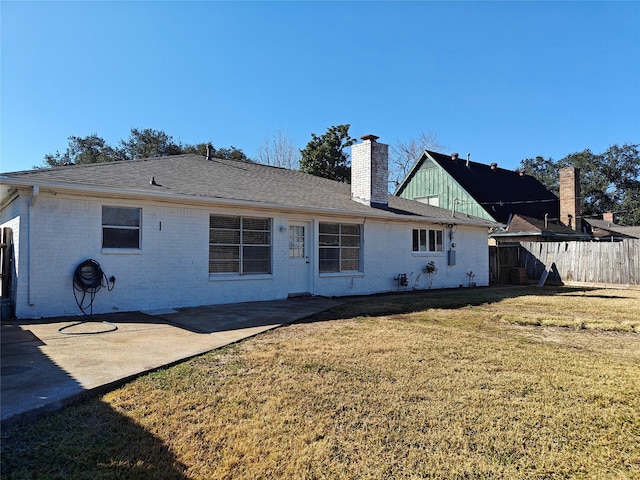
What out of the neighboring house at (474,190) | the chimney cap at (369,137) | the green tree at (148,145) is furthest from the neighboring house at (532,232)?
the green tree at (148,145)

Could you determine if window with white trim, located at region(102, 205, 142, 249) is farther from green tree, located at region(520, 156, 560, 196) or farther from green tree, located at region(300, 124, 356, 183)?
green tree, located at region(520, 156, 560, 196)

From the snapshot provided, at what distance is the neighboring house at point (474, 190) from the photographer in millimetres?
22672

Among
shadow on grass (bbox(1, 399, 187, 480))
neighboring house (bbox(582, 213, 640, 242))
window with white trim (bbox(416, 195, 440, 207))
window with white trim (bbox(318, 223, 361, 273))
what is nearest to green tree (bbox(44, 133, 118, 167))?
window with white trim (bbox(416, 195, 440, 207))

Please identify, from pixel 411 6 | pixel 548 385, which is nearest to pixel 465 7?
pixel 411 6

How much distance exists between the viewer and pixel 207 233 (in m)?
9.29

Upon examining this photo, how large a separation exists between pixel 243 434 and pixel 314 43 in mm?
14946

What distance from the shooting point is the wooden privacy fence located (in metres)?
15.3

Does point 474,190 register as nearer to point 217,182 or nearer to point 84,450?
point 217,182

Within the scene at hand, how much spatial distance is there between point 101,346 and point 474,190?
72.3ft

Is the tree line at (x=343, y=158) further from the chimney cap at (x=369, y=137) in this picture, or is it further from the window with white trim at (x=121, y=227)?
the window with white trim at (x=121, y=227)

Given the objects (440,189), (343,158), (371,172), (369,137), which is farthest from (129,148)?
(371,172)

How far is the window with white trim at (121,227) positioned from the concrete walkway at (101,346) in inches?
59.5

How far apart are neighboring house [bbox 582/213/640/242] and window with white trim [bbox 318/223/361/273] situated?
17009mm

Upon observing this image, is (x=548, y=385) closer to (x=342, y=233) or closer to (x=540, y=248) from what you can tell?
(x=342, y=233)
